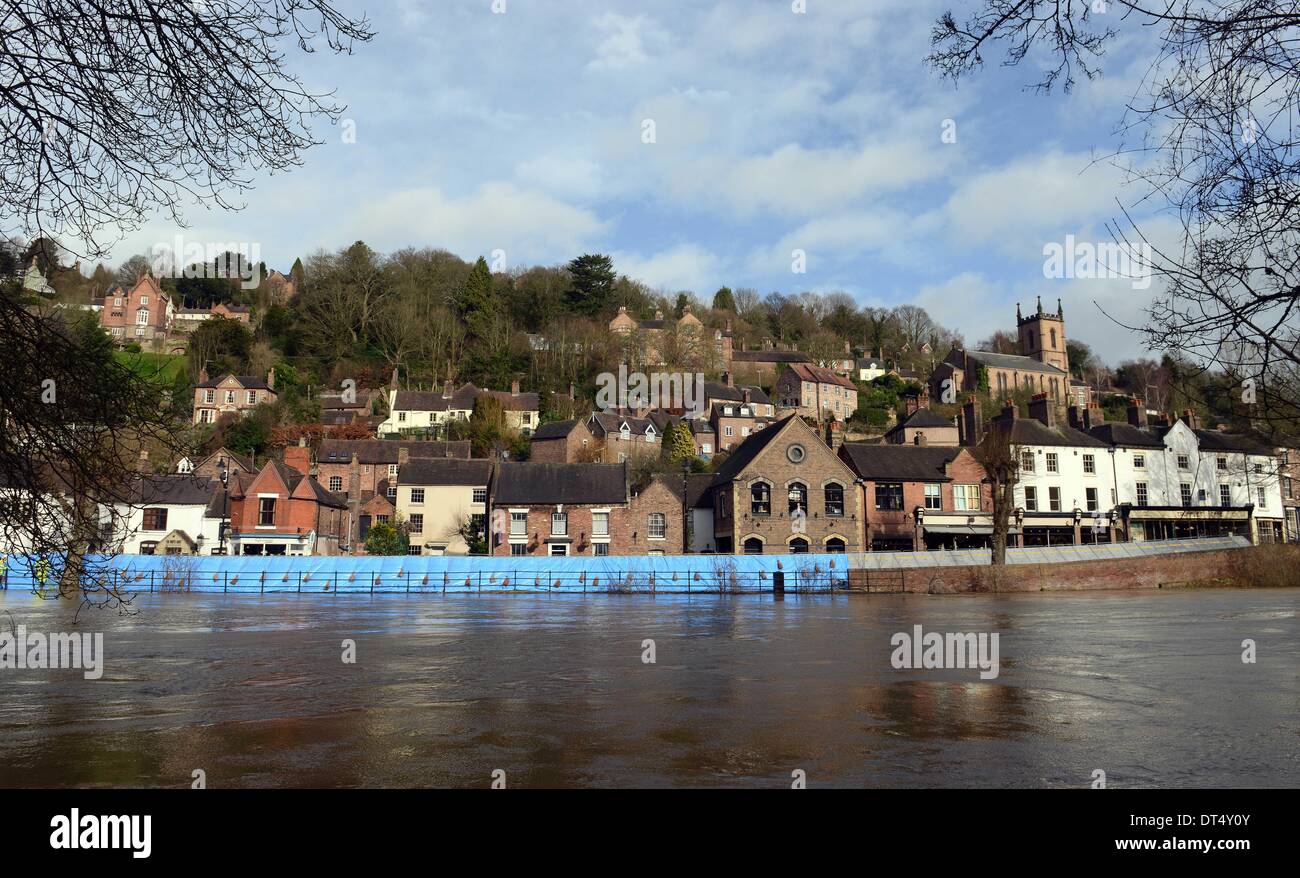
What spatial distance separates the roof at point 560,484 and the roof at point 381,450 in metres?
13.4

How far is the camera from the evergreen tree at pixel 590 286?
10331 centimetres

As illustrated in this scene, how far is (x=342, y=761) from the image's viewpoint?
7840 mm

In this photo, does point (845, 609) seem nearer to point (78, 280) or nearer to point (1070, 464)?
point (78, 280)

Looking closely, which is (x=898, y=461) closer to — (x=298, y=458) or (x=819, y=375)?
(x=298, y=458)

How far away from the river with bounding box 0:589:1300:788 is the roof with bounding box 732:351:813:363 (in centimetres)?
9038

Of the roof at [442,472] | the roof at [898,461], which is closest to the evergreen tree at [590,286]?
the roof at [442,472]

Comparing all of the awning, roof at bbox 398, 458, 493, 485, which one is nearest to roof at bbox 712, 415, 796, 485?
the awning

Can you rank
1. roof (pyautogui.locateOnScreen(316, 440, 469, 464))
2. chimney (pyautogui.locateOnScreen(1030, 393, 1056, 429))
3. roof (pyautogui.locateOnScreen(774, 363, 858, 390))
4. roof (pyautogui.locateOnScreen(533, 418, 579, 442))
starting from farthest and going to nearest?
1. roof (pyautogui.locateOnScreen(774, 363, 858, 390))
2. roof (pyautogui.locateOnScreen(533, 418, 579, 442))
3. roof (pyautogui.locateOnScreen(316, 440, 469, 464))
4. chimney (pyautogui.locateOnScreen(1030, 393, 1056, 429))

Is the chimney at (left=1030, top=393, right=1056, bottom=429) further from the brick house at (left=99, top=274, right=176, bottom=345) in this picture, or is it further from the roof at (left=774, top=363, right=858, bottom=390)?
the brick house at (left=99, top=274, right=176, bottom=345)

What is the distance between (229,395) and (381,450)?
21456mm

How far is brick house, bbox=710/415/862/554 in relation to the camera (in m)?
52.3

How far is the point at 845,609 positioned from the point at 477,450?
1962 inches

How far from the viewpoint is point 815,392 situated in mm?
103062
